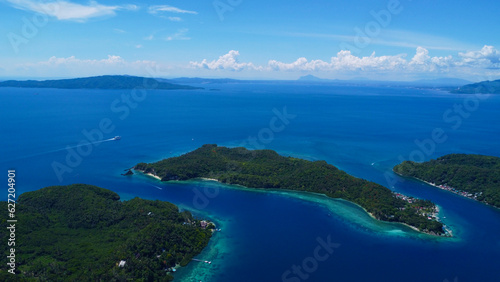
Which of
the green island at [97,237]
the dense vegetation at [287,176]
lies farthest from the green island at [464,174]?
the green island at [97,237]

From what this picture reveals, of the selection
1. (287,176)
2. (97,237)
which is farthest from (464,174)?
(97,237)

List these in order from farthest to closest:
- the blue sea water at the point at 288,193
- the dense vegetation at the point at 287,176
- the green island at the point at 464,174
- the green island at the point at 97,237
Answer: the green island at the point at 464,174
the dense vegetation at the point at 287,176
the blue sea water at the point at 288,193
the green island at the point at 97,237

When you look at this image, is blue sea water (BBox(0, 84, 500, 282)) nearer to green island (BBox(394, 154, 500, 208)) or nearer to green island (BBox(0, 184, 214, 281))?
green island (BBox(394, 154, 500, 208))

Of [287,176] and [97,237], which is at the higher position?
[287,176]

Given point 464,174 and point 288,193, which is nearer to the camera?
point 288,193

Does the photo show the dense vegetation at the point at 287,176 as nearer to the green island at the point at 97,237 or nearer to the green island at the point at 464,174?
the green island at the point at 464,174

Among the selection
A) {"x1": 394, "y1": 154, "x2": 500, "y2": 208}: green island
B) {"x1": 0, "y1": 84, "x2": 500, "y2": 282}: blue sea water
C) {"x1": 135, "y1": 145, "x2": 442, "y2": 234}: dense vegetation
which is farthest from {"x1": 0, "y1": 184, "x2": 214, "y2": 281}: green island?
{"x1": 394, "y1": 154, "x2": 500, "y2": 208}: green island

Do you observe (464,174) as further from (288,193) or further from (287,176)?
(288,193)
